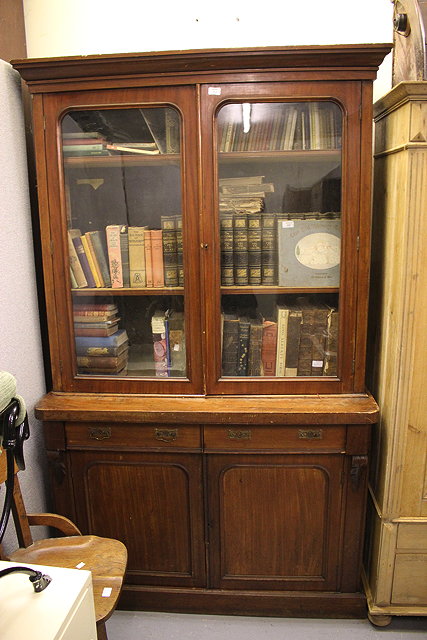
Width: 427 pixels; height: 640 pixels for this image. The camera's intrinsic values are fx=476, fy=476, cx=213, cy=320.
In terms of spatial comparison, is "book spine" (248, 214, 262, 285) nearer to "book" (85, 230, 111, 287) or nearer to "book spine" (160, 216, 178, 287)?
"book spine" (160, 216, 178, 287)

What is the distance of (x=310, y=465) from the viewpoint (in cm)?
169

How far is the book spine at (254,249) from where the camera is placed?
1.69 m

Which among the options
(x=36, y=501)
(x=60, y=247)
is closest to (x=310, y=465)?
(x=36, y=501)

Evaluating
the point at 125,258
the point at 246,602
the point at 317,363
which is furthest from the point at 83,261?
the point at 246,602

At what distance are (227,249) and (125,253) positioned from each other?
385 mm

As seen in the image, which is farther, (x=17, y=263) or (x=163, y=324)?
(x=163, y=324)

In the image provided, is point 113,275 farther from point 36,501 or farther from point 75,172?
point 36,501

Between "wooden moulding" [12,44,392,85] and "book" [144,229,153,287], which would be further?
"book" [144,229,153,287]

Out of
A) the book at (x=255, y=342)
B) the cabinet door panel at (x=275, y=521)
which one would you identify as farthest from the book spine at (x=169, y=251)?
the cabinet door panel at (x=275, y=521)

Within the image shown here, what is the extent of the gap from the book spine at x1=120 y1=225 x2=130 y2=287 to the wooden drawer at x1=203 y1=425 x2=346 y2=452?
621mm

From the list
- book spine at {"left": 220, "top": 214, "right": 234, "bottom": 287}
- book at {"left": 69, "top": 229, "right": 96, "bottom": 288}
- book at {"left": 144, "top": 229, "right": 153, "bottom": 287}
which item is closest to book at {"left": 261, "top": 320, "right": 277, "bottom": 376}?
book spine at {"left": 220, "top": 214, "right": 234, "bottom": 287}

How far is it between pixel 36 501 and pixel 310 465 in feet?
3.39

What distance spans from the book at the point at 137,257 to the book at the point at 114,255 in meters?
0.04

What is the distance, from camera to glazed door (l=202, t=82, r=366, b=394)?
1570 mm
